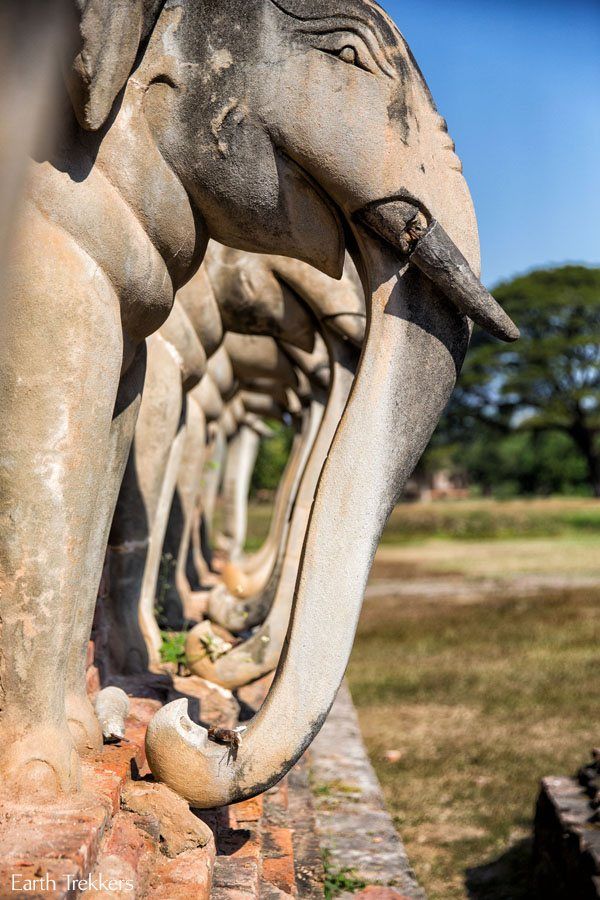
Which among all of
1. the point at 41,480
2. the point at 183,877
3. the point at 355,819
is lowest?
the point at 355,819

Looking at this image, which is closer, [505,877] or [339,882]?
[339,882]

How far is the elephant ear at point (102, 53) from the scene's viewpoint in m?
1.90

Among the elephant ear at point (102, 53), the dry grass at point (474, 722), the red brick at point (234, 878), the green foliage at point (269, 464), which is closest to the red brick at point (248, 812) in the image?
the red brick at point (234, 878)

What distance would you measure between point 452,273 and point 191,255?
639 millimetres

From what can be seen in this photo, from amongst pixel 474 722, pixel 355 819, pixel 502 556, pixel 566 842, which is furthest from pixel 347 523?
pixel 502 556

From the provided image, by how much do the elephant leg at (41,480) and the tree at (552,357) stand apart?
114ft

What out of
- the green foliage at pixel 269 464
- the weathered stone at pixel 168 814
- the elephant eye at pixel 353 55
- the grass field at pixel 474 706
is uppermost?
the elephant eye at pixel 353 55

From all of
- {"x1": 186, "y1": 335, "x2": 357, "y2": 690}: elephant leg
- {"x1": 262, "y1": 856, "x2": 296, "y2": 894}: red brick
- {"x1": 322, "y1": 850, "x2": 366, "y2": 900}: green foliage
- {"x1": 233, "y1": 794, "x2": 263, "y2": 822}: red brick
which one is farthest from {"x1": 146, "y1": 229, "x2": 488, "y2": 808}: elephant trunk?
{"x1": 322, "y1": 850, "x2": 366, "y2": 900}: green foliage

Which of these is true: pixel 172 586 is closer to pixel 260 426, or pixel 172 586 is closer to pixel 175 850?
pixel 175 850

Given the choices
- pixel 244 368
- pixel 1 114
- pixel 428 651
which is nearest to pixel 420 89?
pixel 1 114

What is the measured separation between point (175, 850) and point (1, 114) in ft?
5.18

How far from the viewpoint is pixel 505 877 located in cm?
406

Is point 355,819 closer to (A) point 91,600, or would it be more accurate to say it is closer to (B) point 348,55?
(A) point 91,600

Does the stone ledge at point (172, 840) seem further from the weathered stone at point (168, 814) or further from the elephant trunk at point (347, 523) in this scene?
the elephant trunk at point (347, 523)
